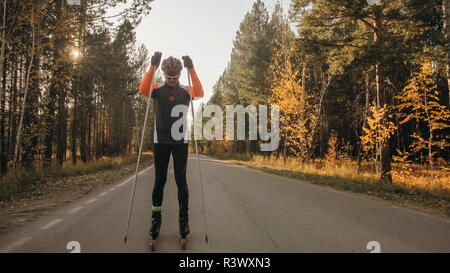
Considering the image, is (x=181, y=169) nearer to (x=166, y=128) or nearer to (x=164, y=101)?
(x=166, y=128)

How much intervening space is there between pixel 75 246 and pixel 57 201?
3.71 m

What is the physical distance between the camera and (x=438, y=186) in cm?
848

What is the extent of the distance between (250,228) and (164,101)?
2.24 metres

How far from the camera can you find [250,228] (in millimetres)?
3988

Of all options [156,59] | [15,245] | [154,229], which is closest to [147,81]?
[156,59]

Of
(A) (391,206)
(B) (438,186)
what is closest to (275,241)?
(A) (391,206)

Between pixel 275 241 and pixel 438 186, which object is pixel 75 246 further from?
pixel 438 186

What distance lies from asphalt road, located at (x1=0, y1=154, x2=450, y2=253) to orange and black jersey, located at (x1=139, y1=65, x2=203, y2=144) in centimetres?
136

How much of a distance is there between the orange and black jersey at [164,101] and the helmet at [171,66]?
159 millimetres

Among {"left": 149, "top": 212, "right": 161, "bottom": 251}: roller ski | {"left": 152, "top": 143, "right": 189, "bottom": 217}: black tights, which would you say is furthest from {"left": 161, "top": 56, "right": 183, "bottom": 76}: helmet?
{"left": 149, "top": 212, "right": 161, "bottom": 251}: roller ski

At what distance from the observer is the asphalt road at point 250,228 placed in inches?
126

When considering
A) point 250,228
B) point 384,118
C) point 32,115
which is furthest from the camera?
point 32,115

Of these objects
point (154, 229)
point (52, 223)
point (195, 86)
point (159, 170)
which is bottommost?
point (52, 223)

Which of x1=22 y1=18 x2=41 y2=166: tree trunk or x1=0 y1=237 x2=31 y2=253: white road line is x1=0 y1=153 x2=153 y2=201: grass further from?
x1=0 y1=237 x2=31 y2=253: white road line
